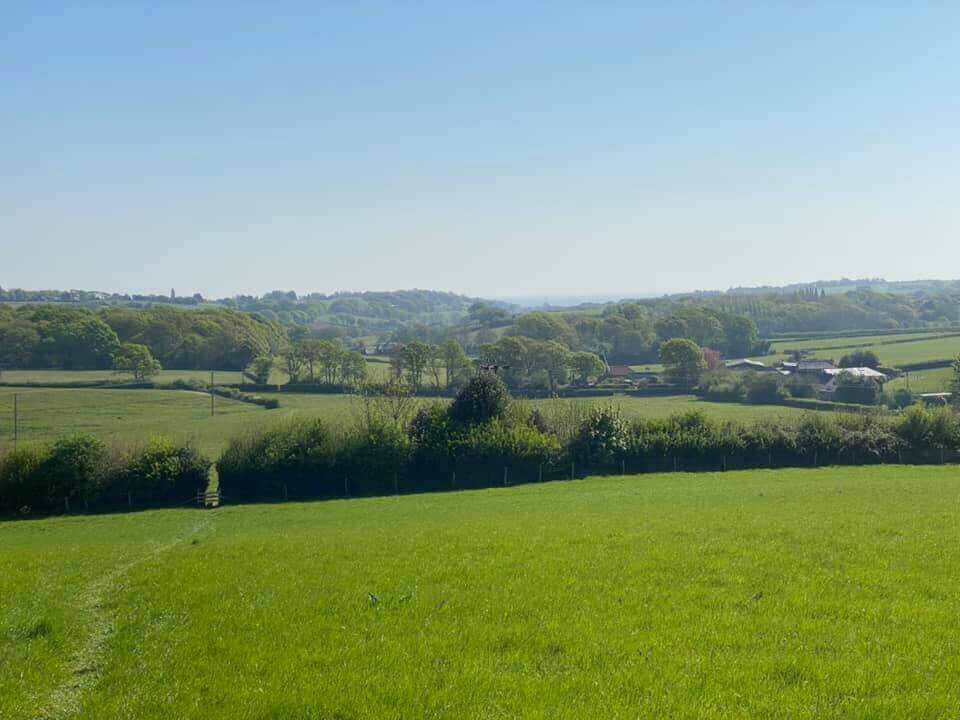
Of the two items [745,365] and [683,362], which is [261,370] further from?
[745,365]

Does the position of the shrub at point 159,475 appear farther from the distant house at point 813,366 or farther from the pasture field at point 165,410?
the distant house at point 813,366

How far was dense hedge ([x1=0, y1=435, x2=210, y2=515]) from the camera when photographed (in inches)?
1716

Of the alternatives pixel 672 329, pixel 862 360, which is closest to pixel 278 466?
pixel 862 360

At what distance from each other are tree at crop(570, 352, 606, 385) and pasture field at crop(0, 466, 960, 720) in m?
88.4

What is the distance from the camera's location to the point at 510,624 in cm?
1360

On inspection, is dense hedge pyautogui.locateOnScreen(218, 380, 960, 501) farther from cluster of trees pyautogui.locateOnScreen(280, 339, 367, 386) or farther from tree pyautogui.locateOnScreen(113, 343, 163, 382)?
tree pyautogui.locateOnScreen(113, 343, 163, 382)

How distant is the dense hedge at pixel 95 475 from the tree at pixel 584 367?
245 feet

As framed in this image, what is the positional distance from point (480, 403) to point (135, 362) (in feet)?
235

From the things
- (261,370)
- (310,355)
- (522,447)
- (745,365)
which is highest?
(310,355)

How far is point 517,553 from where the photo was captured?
19984mm

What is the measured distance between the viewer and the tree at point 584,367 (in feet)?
376

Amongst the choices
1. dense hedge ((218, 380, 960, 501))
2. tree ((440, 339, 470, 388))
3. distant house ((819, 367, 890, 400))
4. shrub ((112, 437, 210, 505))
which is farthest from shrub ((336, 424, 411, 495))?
distant house ((819, 367, 890, 400))

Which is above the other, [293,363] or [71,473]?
[293,363]

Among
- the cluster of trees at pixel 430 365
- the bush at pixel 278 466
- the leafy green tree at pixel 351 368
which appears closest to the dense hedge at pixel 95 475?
the bush at pixel 278 466
